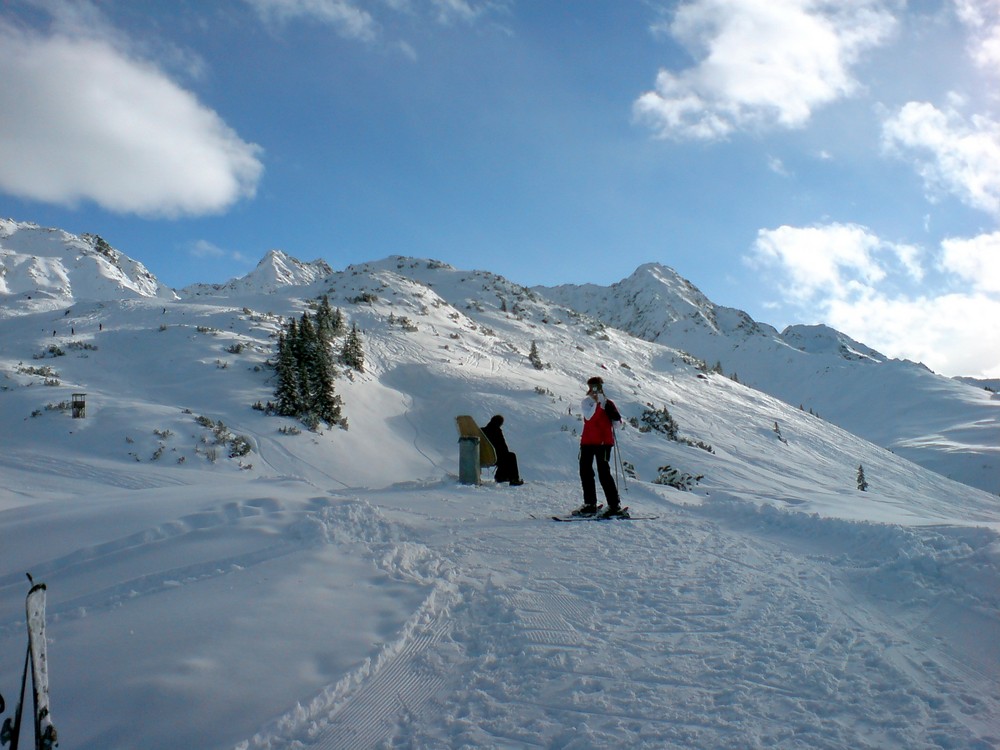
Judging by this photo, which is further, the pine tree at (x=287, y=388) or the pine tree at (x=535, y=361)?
the pine tree at (x=535, y=361)

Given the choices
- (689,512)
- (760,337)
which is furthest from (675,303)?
(689,512)

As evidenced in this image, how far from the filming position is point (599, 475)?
9.39m

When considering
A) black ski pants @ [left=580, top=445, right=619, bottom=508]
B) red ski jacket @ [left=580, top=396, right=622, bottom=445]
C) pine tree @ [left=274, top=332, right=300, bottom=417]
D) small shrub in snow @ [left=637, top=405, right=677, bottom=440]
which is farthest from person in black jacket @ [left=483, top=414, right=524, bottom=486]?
small shrub in snow @ [left=637, top=405, right=677, bottom=440]

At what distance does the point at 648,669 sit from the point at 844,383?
10754 centimetres

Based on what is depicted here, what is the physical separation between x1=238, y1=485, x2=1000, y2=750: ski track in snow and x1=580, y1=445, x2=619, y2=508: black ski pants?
2.86 metres

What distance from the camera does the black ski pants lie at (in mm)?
9102

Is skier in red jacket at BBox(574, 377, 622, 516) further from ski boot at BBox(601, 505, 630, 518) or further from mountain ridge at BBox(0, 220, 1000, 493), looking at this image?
mountain ridge at BBox(0, 220, 1000, 493)

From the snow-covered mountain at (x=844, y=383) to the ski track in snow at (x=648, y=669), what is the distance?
52.9 meters

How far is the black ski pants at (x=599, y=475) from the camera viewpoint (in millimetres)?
9102

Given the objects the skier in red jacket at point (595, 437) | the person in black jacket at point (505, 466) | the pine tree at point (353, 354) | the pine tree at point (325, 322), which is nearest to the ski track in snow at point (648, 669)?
the skier in red jacket at point (595, 437)

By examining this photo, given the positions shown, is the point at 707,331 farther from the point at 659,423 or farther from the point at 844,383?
the point at 659,423

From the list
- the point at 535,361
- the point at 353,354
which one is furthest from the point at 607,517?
the point at 535,361

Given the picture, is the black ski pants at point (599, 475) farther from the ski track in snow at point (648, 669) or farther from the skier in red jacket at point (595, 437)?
the ski track in snow at point (648, 669)

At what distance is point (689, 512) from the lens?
33.3 feet
